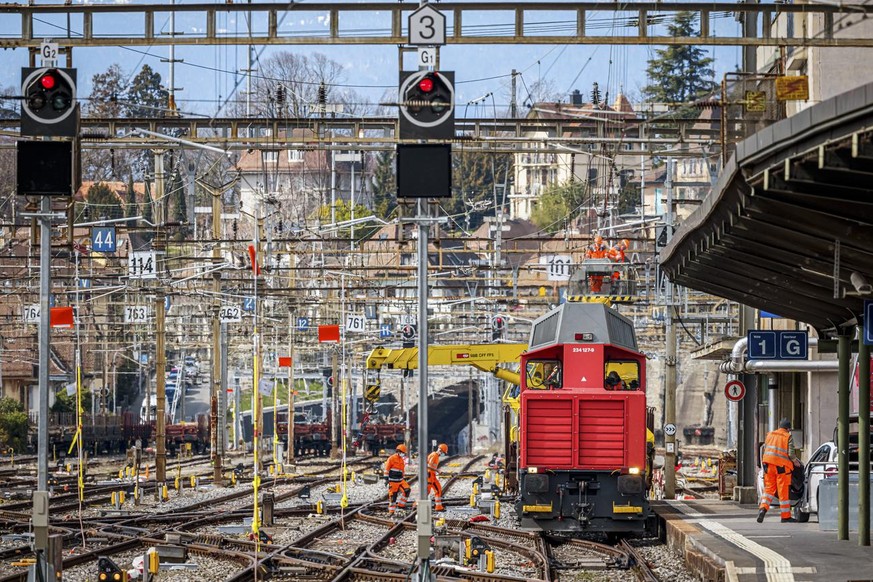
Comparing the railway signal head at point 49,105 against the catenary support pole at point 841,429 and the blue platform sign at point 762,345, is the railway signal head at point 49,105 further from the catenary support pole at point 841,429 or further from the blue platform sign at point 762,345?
the blue platform sign at point 762,345

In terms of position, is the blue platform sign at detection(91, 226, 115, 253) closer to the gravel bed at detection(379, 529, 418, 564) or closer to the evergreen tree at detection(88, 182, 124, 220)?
the gravel bed at detection(379, 529, 418, 564)

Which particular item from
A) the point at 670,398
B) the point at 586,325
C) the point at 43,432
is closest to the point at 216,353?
the point at 670,398

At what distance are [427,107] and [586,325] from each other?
34.2ft

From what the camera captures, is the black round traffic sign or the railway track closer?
the railway track

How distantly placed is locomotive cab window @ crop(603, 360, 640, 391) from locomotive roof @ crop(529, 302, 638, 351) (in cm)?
38

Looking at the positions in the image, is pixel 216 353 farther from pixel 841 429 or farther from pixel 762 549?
pixel 762 549

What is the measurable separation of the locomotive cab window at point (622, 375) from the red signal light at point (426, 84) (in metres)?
10.6

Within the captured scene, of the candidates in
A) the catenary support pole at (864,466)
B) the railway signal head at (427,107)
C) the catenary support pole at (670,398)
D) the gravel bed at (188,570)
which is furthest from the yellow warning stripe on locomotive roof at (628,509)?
the railway signal head at (427,107)

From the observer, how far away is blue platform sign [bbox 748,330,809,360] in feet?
74.3

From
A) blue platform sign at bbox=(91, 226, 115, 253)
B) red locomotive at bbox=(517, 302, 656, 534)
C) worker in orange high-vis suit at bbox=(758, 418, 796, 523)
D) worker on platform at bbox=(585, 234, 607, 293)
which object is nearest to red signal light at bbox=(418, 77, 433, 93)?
red locomotive at bbox=(517, 302, 656, 534)

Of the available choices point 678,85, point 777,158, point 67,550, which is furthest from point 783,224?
point 678,85

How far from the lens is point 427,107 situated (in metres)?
13.7

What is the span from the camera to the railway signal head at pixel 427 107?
1362cm

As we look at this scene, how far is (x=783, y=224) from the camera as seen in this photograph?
1396 centimetres
